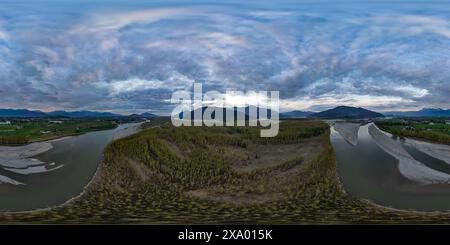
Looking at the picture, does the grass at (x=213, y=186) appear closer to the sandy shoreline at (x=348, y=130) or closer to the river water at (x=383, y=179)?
the river water at (x=383, y=179)

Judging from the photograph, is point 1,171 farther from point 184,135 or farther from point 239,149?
point 239,149

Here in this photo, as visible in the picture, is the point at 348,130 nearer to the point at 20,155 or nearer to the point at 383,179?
the point at 383,179

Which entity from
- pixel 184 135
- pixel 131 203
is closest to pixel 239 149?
pixel 184 135

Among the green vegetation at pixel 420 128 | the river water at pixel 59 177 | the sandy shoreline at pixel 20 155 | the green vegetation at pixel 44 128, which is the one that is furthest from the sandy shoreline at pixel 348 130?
the sandy shoreline at pixel 20 155

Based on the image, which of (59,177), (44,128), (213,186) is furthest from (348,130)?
(44,128)

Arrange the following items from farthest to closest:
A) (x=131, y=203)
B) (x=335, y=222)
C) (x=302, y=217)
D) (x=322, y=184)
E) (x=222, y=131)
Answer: (x=222, y=131) → (x=322, y=184) → (x=131, y=203) → (x=302, y=217) → (x=335, y=222)

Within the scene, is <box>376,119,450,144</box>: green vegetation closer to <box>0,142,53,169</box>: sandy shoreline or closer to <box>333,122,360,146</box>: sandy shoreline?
<box>333,122,360,146</box>: sandy shoreline
